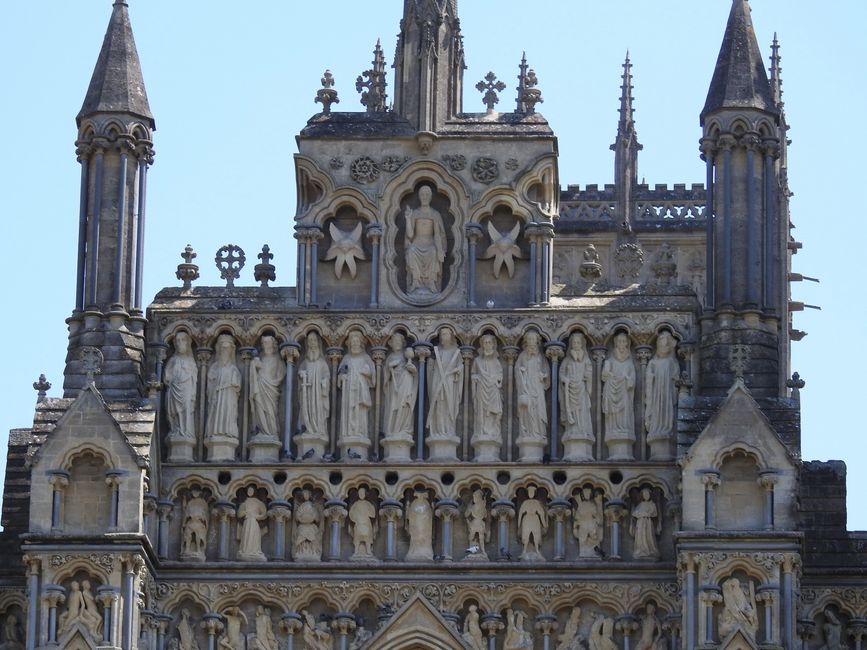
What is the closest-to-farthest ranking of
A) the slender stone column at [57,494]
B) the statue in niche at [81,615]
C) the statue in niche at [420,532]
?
the statue in niche at [81,615] → the slender stone column at [57,494] → the statue in niche at [420,532]

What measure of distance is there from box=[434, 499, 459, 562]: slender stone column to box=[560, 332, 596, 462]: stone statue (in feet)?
4.23

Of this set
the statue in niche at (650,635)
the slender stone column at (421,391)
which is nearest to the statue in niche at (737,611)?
the statue in niche at (650,635)

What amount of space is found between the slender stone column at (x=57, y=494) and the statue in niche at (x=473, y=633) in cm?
430

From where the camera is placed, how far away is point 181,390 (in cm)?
3984

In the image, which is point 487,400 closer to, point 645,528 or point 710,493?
point 645,528

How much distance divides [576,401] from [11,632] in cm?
640

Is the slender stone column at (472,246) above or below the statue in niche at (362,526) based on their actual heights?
above

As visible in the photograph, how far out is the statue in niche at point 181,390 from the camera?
3975 centimetres

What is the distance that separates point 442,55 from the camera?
41.0m

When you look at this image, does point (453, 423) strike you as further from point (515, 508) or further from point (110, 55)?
point (110, 55)

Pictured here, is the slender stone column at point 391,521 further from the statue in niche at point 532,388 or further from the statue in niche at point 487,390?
the statue in niche at point 532,388

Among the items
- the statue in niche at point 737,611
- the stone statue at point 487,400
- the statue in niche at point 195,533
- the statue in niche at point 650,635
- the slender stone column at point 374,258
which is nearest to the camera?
the statue in niche at point 737,611

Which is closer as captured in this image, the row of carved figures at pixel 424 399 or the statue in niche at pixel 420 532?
the statue in niche at pixel 420 532

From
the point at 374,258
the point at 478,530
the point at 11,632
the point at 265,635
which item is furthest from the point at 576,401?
the point at 11,632
